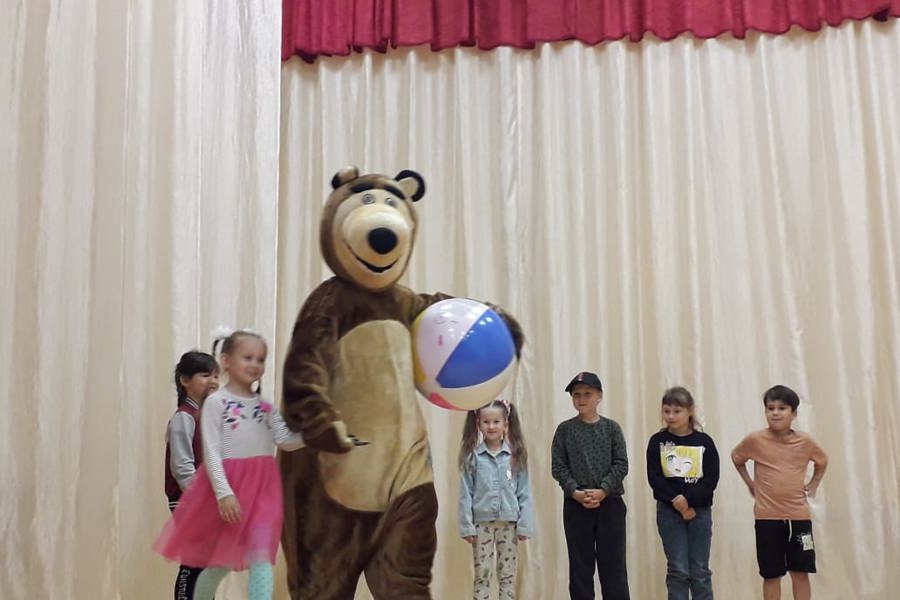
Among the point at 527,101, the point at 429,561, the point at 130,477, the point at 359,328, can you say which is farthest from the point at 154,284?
the point at 527,101

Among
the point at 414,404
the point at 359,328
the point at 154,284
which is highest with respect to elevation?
the point at 154,284

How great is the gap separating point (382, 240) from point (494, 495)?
1.92m

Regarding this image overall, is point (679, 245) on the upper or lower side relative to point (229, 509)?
upper

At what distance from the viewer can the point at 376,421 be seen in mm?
2785

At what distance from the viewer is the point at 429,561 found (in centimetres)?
276

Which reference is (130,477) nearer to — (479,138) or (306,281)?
(306,281)

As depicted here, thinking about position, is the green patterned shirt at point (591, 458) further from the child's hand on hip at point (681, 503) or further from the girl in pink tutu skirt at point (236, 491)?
the girl in pink tutu skirt at point (236, 491)

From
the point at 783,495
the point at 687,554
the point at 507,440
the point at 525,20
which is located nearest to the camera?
the point at 783,495

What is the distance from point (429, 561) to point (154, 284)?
2063 millimetres

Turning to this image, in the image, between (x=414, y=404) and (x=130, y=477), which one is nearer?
(x=414, y=404)

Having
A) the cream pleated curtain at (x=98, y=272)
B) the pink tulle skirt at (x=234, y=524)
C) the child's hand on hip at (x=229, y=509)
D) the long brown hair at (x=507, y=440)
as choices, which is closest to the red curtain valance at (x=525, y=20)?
the cream pleated curtain at (x=98, y=272)

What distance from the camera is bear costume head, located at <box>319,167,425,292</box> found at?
2.91m

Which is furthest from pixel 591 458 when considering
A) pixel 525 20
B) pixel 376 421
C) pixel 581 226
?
pixel 525 20

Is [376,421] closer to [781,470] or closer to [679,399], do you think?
[679,399]
